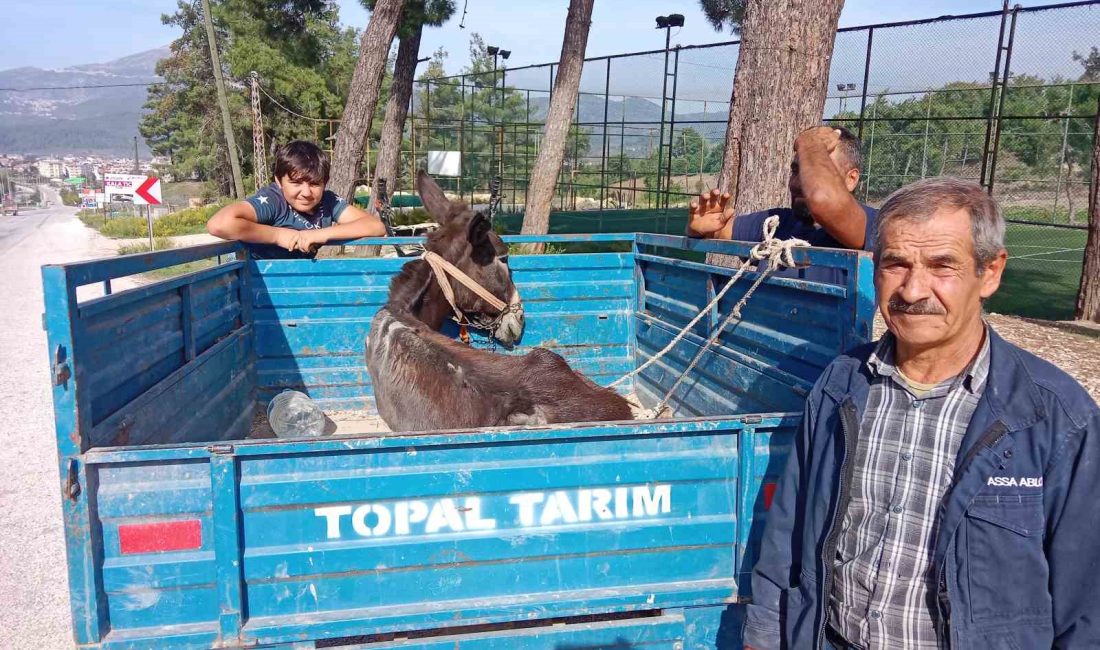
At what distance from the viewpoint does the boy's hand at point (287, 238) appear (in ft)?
14.5

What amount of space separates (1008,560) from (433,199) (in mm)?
4399

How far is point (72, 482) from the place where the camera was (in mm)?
1918

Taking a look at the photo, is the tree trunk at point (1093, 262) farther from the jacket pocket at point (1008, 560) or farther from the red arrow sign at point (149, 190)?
the red arrow sign at point (149, 190)

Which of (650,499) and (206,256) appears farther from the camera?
(206,256)

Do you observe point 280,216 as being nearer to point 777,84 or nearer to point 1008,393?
point 777,84

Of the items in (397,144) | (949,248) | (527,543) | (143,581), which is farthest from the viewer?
(397,144)

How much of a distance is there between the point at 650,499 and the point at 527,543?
1.25ft

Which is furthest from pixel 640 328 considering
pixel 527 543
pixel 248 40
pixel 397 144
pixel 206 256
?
pixel 248 40

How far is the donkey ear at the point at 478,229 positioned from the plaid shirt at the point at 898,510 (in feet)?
10.4

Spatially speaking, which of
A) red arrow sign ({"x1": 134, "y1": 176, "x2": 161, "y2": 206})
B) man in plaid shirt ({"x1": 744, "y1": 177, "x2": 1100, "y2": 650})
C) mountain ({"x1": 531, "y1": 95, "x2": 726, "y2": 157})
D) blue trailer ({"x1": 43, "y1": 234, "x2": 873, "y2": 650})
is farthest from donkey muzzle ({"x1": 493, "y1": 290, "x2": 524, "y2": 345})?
red arrow sign ({"x1": 134, "y1": 176, "x2": 161, "y2": 206})

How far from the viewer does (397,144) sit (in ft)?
46.9

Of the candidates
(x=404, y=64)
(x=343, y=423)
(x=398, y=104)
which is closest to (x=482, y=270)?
(x=343, y=423)

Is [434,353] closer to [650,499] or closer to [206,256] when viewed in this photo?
[206,256]

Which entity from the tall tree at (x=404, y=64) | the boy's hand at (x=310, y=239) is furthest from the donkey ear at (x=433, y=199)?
the tall tree at (x=404, y=64)
